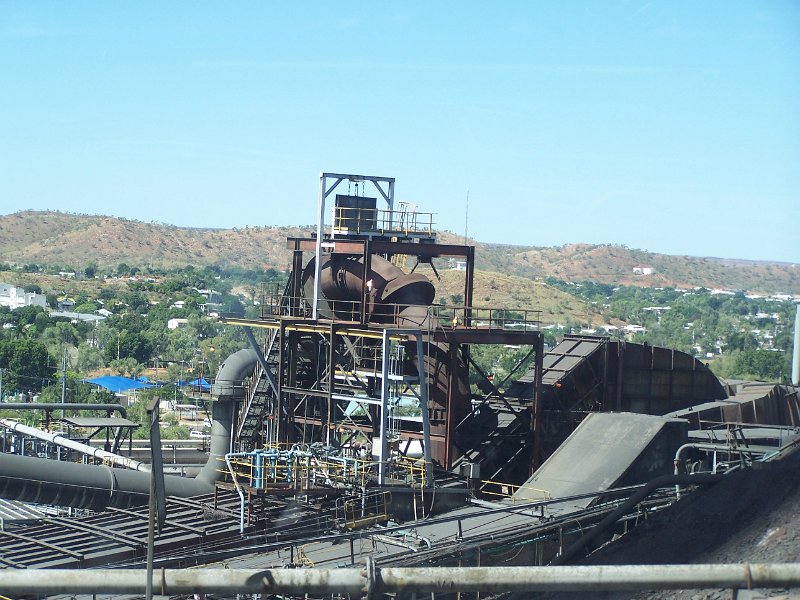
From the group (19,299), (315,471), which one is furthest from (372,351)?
(19,299)

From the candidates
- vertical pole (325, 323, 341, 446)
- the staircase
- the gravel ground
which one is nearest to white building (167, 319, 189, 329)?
the staircase

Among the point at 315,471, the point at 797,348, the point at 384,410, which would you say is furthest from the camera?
A: the point at 797,348

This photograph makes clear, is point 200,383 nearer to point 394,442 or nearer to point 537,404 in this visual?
point 394,442

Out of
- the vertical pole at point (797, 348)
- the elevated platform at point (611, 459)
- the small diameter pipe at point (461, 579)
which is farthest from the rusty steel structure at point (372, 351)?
the small diameter pipe at point (461, 579)

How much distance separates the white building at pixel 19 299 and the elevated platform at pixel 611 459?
105m

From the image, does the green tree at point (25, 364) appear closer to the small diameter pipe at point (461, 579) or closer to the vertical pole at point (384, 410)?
the vertical pole at point (384, 410)

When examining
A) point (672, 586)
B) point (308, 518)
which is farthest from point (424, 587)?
point (308, 518)

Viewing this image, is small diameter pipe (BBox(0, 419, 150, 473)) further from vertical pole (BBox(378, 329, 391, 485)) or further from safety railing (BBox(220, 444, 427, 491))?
vertical pole (BBox(378, 329, 391, 485))

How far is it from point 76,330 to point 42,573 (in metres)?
96.1

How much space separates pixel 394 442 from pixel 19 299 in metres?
108

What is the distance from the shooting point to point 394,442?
25.8 metres

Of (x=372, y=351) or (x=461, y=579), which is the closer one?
(x=461, y=579)

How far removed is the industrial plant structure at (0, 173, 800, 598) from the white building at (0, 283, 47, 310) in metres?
92.7

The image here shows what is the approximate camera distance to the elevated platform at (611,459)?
71.5 feet
